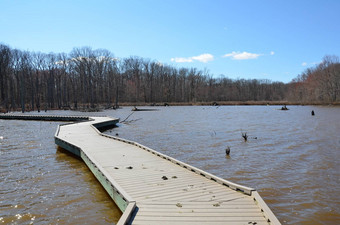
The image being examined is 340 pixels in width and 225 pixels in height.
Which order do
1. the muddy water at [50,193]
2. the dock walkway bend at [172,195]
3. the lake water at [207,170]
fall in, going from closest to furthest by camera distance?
the dock walkway bend at [172,195] < the muddy water at [50,193] < the lake water at [207,170]

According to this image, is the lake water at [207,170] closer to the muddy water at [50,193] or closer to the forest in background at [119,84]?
the muddy water at [50,193]

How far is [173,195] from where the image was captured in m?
4.98

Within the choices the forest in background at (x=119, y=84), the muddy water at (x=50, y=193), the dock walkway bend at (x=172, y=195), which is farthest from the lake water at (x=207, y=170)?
the forest in background at (x=119, y=84)

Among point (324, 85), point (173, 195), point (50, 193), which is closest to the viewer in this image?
point (173, 195)

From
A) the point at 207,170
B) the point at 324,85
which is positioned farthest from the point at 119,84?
the point at 207,170

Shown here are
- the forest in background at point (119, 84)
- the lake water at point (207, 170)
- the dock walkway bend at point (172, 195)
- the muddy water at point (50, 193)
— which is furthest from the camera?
the forest in background at point (119, 84)

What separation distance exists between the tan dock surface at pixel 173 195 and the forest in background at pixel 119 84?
40.7m

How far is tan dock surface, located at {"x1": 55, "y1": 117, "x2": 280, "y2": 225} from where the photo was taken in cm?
404

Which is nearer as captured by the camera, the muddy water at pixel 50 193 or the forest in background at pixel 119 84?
the muddy water at pixel 50 193

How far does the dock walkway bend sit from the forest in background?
40867mm

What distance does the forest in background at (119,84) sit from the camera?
52062 millimetres

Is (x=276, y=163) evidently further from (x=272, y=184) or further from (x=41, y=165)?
(x=41, y=165)

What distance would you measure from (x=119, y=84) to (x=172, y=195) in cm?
7344

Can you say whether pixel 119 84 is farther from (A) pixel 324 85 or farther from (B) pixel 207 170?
(B) pixel 207 170
